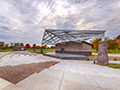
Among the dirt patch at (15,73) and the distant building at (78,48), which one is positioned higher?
the distant building at (78,48)

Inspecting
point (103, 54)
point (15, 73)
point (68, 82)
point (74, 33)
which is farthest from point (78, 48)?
point (15, 73)

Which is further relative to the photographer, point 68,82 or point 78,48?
point 78,48

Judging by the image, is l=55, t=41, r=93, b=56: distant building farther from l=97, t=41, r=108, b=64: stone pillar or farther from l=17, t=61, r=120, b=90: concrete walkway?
l=17, t=61, r=120, b=90: concrete walkway

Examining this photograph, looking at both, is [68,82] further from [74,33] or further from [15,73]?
[74,33]

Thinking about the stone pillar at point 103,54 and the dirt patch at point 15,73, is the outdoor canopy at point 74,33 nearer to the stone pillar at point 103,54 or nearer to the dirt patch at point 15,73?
the stone pillar at point 103,54

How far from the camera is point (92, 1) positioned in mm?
8961

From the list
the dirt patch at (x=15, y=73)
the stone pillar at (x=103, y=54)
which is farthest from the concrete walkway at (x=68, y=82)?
the stone pillar at (x=103, y=54)

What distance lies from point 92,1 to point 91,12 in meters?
2.89

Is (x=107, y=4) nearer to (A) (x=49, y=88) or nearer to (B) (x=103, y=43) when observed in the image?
(B) (x=103, y=43)

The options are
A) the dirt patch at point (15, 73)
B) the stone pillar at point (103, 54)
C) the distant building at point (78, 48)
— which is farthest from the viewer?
the distant building at point (78, 48)

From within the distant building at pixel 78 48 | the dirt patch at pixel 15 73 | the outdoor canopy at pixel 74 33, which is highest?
the outdoor canopy at pixel 74 33

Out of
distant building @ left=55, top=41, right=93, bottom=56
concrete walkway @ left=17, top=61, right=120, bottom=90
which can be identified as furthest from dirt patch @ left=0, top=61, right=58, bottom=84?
distant building @ left=55, top=41, right=93, bottom=56

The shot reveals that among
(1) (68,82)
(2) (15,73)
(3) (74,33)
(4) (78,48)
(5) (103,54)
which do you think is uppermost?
(3) (74,33)

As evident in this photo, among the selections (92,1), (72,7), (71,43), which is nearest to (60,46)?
(71,43)
